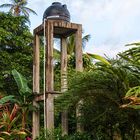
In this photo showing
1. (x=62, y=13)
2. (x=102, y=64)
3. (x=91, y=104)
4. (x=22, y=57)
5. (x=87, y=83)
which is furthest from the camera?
(x=22, y=57)

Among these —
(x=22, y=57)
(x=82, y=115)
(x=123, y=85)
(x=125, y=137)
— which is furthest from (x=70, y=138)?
(x=22, y=57)

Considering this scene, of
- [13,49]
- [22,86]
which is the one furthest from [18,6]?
[22,86]

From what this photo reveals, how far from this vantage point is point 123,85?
7.84 meters

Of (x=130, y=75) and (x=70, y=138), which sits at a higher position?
(x=130, y=75)

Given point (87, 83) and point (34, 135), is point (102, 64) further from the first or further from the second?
point (34, 135)

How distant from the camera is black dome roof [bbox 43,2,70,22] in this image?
10646mm

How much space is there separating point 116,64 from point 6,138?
112 inches

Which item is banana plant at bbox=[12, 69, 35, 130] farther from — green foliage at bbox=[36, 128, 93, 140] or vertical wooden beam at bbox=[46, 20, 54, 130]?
green foliage at bbox=[36, 128, 93, 140]

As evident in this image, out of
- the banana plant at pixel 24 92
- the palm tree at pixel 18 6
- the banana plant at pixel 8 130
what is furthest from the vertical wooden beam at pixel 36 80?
the palm tree at pixel 18 6

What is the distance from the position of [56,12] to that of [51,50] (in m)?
1.03

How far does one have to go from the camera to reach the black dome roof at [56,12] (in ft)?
34.9

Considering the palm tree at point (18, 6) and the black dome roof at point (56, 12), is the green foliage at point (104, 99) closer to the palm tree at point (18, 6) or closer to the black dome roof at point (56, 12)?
the black dome roof at point (56, 12)

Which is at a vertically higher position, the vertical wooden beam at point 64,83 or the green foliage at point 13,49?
the green foliage at point 13,49

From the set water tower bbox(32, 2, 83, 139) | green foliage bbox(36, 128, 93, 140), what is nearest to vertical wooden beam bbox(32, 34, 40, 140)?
water tower bbox(32, 2, 83, 139)
